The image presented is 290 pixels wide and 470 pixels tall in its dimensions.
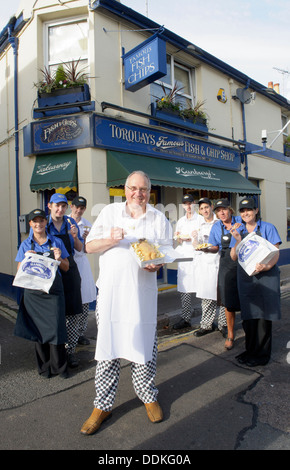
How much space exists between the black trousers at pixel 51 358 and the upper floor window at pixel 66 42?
6.05 metres

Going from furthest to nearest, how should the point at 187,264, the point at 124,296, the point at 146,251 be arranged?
1. the point at 187,264
2. the point at 124,296
3. the point at 146,251

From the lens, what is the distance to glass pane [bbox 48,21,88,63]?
7.18 metres

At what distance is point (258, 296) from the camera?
3732 mm

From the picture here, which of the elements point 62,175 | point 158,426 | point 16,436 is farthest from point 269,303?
point 62,175

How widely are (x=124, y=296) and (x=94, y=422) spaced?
103cm

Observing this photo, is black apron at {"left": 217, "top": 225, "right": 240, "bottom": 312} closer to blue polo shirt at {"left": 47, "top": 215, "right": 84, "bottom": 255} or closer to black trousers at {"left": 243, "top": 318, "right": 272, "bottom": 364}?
black trousers at {"left": 243, "top": 318, "right": 272, "bottom": 364}

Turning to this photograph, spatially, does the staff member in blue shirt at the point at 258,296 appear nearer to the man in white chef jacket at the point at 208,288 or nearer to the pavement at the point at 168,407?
the pavement at the point at 168,407

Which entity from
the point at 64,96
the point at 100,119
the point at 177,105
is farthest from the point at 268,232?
the point at 177,105

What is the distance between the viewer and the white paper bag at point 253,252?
342 cm

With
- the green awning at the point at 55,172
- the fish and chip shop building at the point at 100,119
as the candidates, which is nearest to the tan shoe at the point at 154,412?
the fish and chip shop building at the point at 100,119

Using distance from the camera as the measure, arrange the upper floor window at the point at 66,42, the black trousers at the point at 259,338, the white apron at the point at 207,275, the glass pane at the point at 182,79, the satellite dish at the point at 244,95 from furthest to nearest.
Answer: the satellite dish at the point at 244,95 < the glass pane at the point at 182,79 < the upper floor window at the point at 66,42 < the white apron at the point at 207,275 < the black trousers at the point at 259,338

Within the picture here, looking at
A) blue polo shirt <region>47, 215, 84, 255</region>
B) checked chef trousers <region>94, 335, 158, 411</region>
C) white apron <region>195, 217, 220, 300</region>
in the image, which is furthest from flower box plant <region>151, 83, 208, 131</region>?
checked chef trousers <region>94, 335, 158, 411</region>

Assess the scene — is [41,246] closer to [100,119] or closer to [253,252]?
[253,252]

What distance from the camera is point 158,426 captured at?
2.64m
